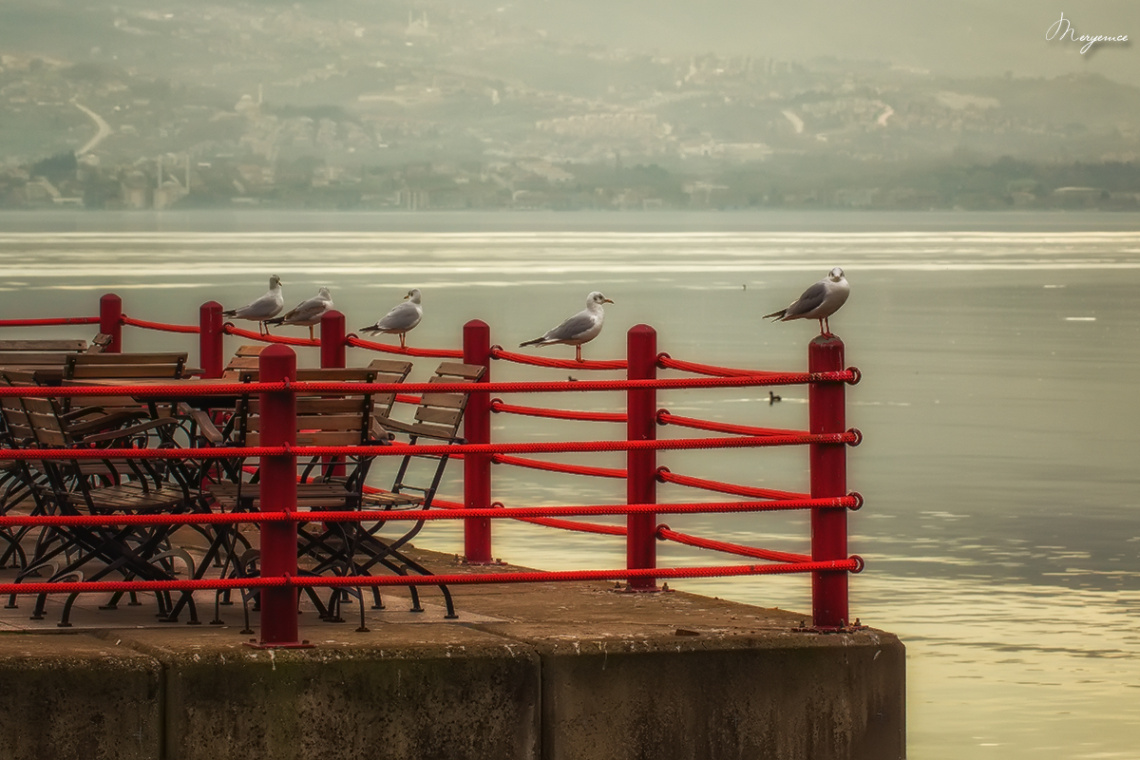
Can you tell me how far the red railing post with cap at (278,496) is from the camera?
735 centimetres

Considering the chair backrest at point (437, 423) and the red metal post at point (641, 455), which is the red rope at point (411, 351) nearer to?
the chair backrest at point (437, 423)

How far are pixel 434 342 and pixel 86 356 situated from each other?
1759 inches

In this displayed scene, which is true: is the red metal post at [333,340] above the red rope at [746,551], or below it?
above

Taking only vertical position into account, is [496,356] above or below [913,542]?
above

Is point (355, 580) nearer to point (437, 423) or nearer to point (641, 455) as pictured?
point (641, 455)

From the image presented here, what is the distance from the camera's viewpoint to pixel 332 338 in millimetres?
12250

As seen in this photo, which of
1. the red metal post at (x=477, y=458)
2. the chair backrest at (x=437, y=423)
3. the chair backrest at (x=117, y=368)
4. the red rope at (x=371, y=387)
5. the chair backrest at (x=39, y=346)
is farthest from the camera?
the chair backrest at (x=39, y=346)

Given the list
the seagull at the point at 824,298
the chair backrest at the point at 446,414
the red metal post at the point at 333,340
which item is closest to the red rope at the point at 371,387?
the chair backrest at the point at 446,414

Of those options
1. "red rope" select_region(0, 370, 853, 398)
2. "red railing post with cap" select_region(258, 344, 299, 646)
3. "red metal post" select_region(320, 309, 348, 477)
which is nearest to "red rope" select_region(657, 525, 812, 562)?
"red rope" select_region(0, 370, 853, 398)

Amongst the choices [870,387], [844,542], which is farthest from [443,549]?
[870,387]

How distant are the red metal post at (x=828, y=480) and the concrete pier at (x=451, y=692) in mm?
→ 167

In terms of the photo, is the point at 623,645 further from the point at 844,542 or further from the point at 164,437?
the point at 164,437

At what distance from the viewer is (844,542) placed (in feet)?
26.4

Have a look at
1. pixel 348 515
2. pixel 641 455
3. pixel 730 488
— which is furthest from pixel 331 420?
pixel 730 488
